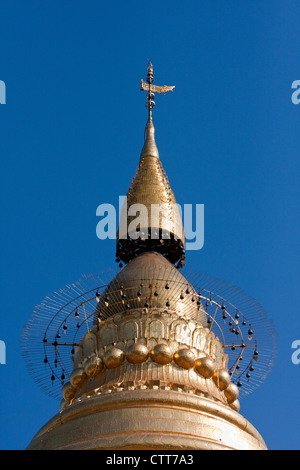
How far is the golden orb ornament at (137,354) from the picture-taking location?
38.4 metres

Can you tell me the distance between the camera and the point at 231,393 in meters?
39.6

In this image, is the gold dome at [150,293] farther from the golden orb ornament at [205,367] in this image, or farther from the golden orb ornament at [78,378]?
the golden orb ornament at [78,378]

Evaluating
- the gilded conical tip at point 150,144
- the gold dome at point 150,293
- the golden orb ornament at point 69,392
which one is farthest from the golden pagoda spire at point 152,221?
the golden orb ornament at point 69,392

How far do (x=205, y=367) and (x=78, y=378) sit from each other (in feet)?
12.1

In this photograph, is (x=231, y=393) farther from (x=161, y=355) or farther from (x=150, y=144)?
(x=150, y=144)

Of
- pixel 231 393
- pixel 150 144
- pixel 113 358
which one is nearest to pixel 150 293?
pixel 113 358

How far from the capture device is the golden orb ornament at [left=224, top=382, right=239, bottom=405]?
39.5 m

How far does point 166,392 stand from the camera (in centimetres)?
3706

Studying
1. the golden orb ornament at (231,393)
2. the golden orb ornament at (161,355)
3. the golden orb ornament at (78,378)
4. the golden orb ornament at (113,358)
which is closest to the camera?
the golden orb ornament at (161,355)

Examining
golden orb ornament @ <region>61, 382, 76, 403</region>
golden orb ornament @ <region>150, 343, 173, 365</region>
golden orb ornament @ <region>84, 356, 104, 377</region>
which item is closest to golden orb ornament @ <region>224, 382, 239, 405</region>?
golden orb ornament @ <region>150, 343, 173, 365</region>

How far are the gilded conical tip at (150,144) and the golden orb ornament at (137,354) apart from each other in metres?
10.9

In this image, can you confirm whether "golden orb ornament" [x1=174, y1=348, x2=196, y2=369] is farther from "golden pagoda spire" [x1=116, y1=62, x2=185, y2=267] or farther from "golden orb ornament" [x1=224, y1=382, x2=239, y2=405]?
"golden pagoda spire" [x1=116, y1=62, x2=185, y2=267]

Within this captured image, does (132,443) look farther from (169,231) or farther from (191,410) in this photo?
(169,231)

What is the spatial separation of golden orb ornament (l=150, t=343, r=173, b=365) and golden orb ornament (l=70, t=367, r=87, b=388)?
2.17m
